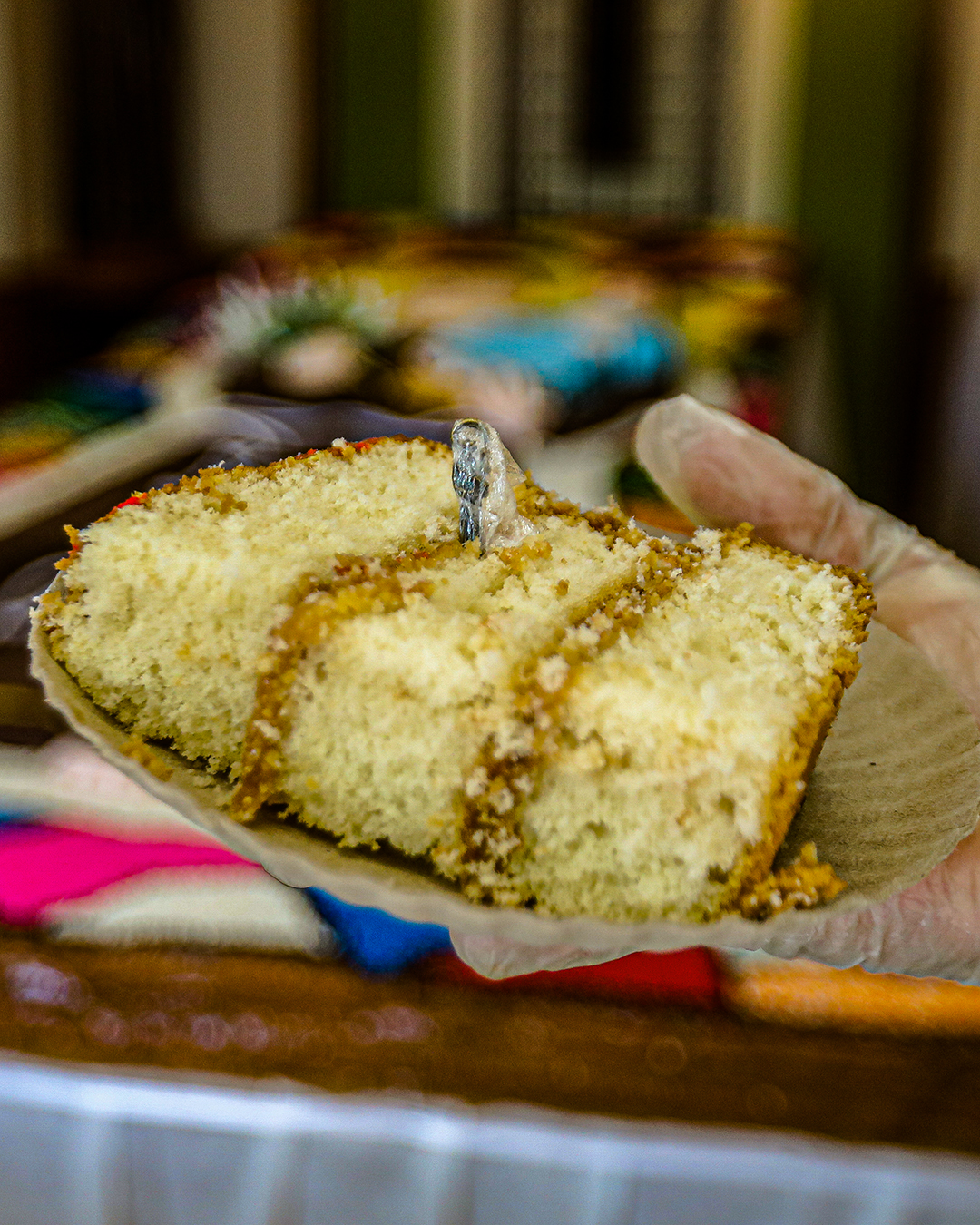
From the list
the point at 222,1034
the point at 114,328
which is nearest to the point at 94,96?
the point at 114,328

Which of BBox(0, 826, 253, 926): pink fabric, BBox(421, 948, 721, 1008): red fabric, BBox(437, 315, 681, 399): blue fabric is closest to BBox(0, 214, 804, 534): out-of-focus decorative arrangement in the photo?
BBox(437, 315, 681, 399): blue fabric

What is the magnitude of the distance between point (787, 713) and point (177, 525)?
411mm

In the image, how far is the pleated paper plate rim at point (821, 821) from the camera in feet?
1.65

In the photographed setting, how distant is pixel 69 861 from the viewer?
1.03m

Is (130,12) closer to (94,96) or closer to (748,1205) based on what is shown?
(94,96)

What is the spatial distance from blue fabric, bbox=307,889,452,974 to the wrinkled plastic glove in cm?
32

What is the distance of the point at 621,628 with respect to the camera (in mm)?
599

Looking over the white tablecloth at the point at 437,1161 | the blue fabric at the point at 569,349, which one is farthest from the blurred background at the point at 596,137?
Answer: the white tablecloth at the point at 437,1161

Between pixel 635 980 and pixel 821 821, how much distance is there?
513 mm

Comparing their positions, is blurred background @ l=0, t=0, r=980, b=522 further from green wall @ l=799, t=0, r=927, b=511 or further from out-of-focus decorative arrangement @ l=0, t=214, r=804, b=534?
out-of-focus decorative arrangement @ l=0, t=214, r=804, b=534

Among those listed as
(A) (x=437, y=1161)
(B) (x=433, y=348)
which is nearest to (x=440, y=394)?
(B) (x=433, y=348)

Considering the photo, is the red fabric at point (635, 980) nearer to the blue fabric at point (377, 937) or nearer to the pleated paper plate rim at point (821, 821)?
the blue fabric at point (377, 937)

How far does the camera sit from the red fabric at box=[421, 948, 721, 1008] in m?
1.07

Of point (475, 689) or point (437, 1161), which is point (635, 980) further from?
point (475, 689)
